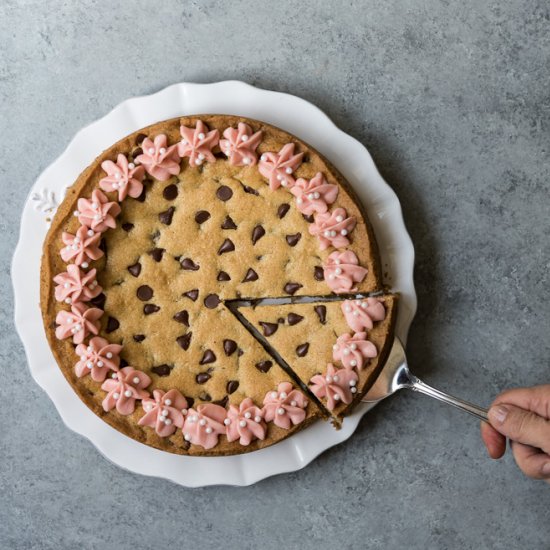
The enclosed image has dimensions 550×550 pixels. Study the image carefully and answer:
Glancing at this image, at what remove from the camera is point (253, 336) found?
3.29 m

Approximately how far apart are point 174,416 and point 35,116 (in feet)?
6.07

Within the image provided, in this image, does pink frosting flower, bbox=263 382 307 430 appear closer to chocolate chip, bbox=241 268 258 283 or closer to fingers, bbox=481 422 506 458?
chocolate chip, bbox=241 268 258 283

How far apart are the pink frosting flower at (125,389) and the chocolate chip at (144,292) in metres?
0.36

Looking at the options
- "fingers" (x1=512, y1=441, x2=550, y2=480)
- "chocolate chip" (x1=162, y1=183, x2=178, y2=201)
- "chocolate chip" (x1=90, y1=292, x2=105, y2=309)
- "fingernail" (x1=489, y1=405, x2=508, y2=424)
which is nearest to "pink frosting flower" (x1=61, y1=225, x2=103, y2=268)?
"chocolate chip" (x1=90, y1=292, x2=105, y2=309)

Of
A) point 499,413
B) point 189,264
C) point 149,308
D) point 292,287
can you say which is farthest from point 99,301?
point 499,413

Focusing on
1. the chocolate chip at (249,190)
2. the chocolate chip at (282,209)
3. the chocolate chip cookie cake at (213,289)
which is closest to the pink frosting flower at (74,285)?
the chocolate chip cookie cake at (213,289)

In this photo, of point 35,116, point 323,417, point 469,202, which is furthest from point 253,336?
point 35,116

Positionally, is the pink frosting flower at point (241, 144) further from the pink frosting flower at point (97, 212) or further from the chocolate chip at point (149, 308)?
the chocolate chip at point (149, 308)

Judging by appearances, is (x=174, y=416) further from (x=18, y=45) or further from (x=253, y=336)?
(x=18, y=45)

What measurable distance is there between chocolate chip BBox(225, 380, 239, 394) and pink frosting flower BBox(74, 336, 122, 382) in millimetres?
560

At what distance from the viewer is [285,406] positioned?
3.16 meters

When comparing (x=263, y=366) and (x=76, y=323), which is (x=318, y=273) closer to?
(x=263, y=366)

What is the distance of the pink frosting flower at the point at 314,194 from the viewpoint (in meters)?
3.15

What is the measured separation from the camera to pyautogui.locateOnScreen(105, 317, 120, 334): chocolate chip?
3.25 m
